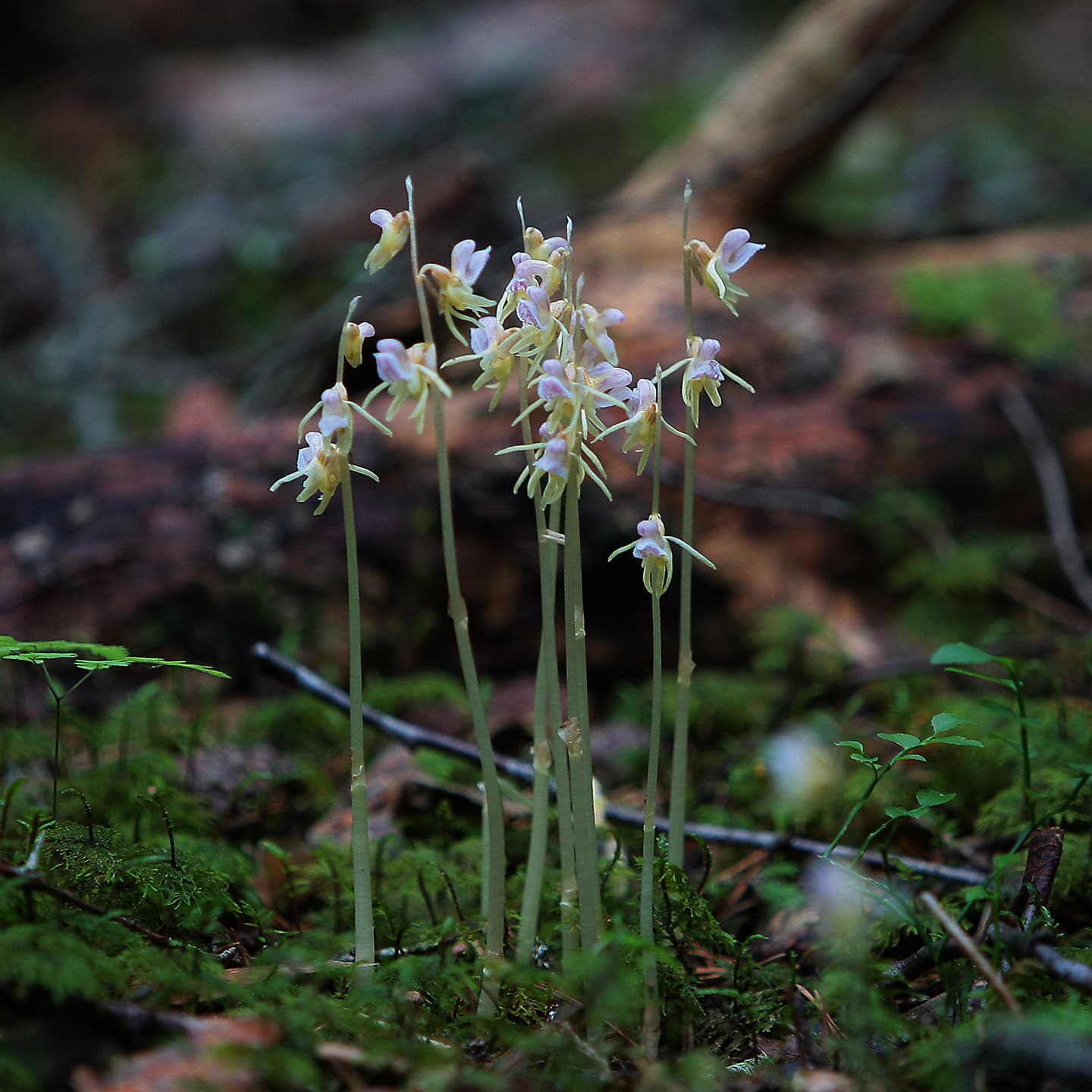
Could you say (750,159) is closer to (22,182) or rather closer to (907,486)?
(907,486)

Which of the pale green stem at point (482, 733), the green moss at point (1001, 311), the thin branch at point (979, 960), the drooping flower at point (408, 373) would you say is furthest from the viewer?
the green moss at point (1001, 311)

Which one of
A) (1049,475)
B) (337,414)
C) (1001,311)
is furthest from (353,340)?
(1001,311)

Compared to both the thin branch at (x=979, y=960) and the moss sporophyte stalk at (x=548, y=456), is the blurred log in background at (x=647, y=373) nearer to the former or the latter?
the moss sporophyte stalk at (x=548, y=456)

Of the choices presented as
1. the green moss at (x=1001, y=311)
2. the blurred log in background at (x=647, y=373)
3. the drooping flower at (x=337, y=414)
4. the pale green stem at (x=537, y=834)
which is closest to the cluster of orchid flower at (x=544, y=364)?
the drooping flower at (x=337, y=414)

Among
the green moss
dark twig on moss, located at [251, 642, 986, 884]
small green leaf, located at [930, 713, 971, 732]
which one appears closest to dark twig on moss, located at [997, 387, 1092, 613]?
the green moss

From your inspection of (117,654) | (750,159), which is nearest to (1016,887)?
(117,654)
